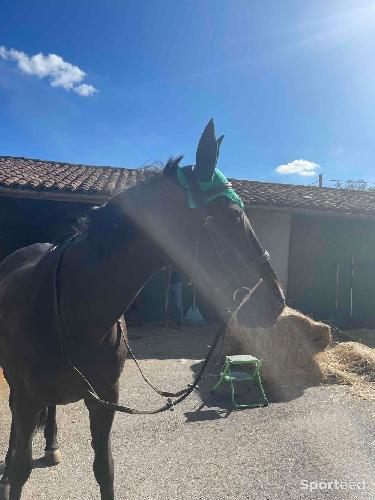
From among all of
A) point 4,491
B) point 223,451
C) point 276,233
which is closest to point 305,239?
point 276,233

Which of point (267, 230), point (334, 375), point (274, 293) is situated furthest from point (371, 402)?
point (267, 230)

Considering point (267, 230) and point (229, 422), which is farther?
point (267, 230)

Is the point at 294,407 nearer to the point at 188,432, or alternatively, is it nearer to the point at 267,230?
the point at 188,432

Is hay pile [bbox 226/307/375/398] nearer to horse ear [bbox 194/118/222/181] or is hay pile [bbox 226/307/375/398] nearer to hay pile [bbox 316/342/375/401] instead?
hay pile [bbox 316/342/375/401]

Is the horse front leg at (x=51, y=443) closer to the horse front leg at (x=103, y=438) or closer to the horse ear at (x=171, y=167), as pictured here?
the horse front leg at (x=103, y=438)

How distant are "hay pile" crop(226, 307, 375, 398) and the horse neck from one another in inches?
165

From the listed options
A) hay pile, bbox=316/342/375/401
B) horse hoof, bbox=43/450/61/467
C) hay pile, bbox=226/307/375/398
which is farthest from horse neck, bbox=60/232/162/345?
hay pile, bbox=316/342/375/401

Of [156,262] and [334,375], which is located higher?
[156,262]

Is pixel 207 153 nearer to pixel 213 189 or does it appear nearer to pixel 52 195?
pixel 213 189

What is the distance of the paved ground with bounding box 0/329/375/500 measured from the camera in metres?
3.08

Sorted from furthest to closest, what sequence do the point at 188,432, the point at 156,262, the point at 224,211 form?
the point at 188,432 → the point at 156,262 → the point at 224,211

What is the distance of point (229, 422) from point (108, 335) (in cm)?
282

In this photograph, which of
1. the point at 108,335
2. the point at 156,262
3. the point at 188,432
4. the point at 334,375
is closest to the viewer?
the point at 156,262

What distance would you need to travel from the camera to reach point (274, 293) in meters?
1.72
